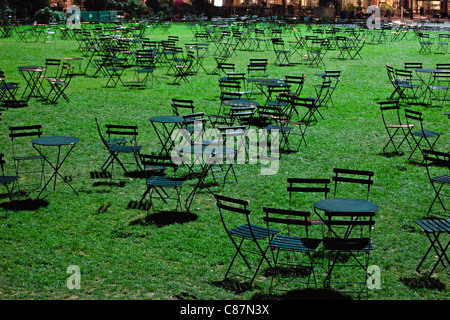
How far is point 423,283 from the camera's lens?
21.1 ft

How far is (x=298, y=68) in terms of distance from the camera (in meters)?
23.0

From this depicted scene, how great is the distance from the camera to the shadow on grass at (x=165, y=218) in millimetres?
8141

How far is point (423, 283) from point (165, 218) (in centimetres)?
375

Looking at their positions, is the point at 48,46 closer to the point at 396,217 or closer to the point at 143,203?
the point at 143,203

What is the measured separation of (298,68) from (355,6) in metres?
41.4

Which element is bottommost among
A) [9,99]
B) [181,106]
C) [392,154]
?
[392,154]

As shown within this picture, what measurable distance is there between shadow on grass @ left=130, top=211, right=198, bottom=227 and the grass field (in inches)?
0.6

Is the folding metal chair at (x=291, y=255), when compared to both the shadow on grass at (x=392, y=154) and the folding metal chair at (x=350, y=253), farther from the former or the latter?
the shadow on grass at (x=392, y=154)

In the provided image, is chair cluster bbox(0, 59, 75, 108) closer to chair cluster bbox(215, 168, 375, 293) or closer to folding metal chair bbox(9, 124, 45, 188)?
folding metal chair bbox(9, 124, 45, 188)

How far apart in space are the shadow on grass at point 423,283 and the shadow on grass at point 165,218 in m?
3.22

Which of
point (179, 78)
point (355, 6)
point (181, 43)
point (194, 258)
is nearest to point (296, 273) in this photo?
point (194, 258)

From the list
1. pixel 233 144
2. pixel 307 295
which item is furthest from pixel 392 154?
pixel 307 295

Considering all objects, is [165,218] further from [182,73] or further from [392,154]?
[182,73]

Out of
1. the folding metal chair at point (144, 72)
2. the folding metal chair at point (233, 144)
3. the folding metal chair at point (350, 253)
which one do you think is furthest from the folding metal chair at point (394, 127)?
the folding metal chair at point (144, 72)
